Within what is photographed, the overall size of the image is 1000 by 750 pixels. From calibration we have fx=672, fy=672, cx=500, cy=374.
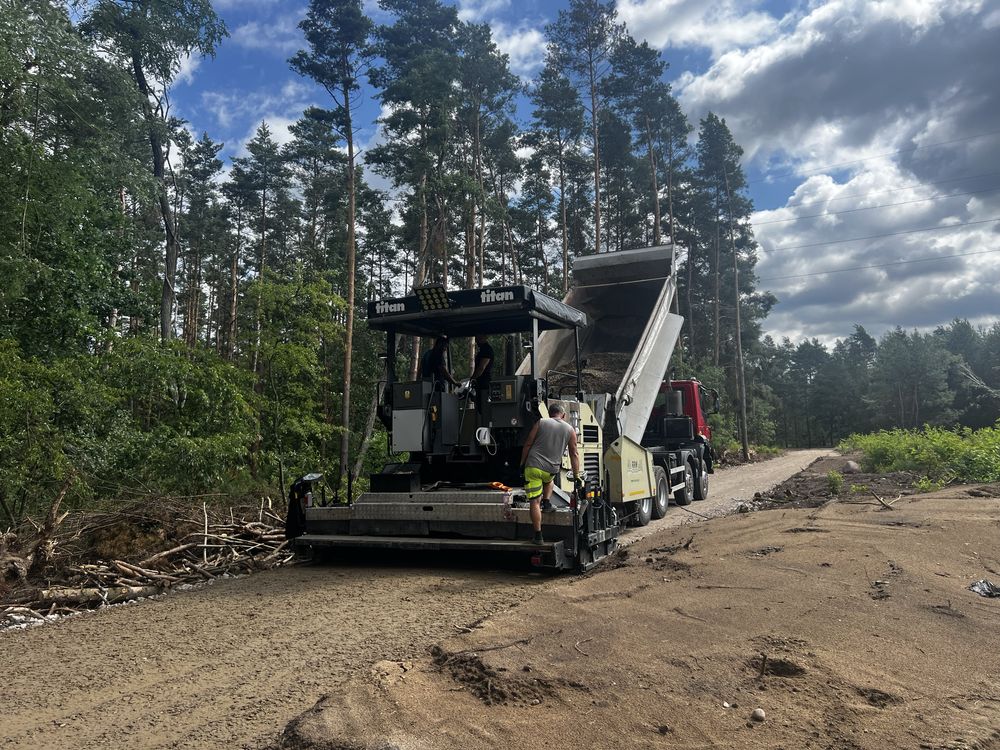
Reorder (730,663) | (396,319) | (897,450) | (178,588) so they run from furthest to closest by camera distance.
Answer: (897,450)
(396,319)
(178,588)
(730,663)

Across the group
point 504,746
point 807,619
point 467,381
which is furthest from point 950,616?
point 467,381

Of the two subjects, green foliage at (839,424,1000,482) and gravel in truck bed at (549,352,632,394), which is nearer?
gravel in truck bed at (549,352,632,394)

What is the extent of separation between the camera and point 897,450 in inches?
721

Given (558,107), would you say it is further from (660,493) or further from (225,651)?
(225,651)

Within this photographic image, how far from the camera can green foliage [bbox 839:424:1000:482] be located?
1325cm

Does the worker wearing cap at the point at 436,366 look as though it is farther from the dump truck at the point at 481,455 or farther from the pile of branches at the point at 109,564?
the pile of branches at the point at 109,564

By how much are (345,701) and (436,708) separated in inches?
17.4

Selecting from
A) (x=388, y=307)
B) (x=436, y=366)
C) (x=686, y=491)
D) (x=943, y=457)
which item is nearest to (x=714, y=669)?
(x=436, y=366)

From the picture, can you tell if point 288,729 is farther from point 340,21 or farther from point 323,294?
point 340,21

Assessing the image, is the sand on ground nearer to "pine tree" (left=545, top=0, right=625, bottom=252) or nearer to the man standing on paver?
the man standing on paver

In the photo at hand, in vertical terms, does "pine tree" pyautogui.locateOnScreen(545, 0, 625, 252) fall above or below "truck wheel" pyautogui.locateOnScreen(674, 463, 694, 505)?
above

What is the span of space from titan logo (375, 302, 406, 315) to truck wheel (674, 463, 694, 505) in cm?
802

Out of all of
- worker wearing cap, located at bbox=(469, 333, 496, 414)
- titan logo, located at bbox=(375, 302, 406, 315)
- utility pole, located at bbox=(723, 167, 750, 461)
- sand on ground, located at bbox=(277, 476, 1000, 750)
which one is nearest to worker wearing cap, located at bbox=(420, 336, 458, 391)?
worker wearing cap, located at bbox=(469, 333, 496, 414)

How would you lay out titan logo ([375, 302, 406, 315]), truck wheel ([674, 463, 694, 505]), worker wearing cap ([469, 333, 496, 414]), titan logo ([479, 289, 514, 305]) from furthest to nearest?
truck wheel ([674, 463, 694, 505])
titan logo ([375, 302, 406, 315])
worker wearing cap ([469, 333, 496, 414])
titan logo ([479, 289, 514, 305])
